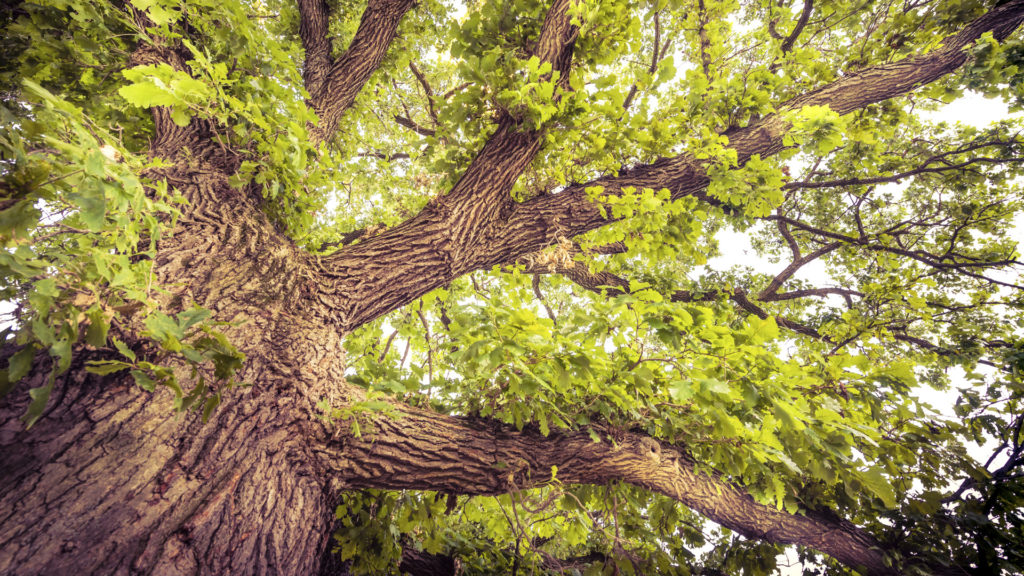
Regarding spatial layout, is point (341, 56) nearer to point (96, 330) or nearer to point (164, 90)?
point (164, 90)

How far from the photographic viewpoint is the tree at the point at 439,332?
1.17m

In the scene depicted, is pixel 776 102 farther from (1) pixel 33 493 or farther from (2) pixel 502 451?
(1) pixel 33 493

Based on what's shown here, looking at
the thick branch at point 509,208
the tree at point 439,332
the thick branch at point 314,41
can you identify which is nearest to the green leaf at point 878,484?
the tree at point 439,332

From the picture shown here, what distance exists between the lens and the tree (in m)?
1.17

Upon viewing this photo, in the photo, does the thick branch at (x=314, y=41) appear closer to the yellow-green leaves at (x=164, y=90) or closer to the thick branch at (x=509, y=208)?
the thick branch at (x=509, y=208)

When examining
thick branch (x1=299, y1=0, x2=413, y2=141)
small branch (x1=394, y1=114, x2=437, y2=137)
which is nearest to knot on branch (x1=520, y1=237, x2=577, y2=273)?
thick branch (x1=299, y1=0, x2=413, y2=141)

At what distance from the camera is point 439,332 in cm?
416

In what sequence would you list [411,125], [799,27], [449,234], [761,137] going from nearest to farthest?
[449,234]
[761,137]
[799,27]
[411,125]

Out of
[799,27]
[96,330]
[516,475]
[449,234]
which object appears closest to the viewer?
[96,330]

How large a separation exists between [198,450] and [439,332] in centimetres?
275

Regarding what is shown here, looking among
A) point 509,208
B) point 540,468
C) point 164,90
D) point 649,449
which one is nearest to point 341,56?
point 509,208

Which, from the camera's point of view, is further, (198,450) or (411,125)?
(411,125)

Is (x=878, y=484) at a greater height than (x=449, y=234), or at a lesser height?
lesser

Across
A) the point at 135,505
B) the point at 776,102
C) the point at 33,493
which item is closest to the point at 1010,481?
the point at 776,102
